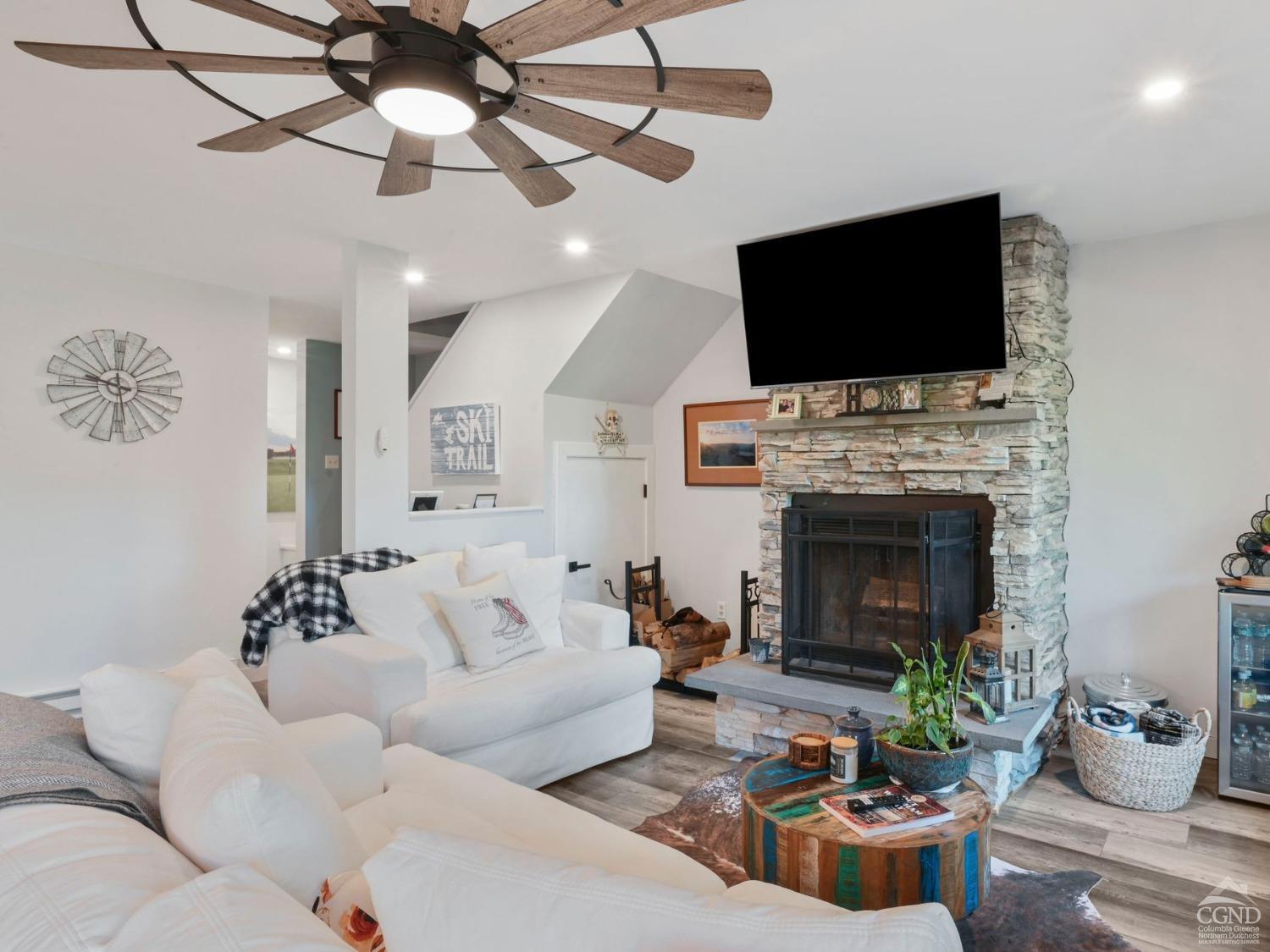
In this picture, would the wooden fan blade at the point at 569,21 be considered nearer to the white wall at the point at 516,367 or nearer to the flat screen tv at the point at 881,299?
the flat screen tv at the point at 881,299

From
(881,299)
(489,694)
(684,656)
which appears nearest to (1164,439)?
(881,299)

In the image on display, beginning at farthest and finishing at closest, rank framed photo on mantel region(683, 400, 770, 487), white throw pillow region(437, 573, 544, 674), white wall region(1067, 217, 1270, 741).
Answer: framed photo on mantel region(683, 400, 770, 487)
white wall region(1067, 217, 1270, 741)
white throw pillow region(437, 573, 544, 674)

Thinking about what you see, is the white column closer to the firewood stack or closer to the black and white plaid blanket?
the black and white plaid blanket

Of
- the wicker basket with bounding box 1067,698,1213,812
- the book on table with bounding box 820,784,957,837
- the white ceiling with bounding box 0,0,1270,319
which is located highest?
the white ceiling with bounding box 0,0,1270,319

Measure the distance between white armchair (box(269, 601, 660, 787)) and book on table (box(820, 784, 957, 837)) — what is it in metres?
1.29

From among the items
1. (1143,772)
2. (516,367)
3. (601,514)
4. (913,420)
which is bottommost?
(1143,772)

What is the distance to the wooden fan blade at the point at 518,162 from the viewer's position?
188 cm

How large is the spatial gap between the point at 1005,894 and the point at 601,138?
2465 millimetres

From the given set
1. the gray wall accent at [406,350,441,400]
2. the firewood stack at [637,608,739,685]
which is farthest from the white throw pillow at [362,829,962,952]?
the gray wall accent at [406,350,441,400]

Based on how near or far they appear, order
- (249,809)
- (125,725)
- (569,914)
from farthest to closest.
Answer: (125,725), (249,809), (569,914)

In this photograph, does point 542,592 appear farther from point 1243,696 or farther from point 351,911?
point 1243,696

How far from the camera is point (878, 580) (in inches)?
136

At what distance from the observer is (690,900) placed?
816 millimetres

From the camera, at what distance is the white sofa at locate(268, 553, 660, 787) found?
2688 millimetres
